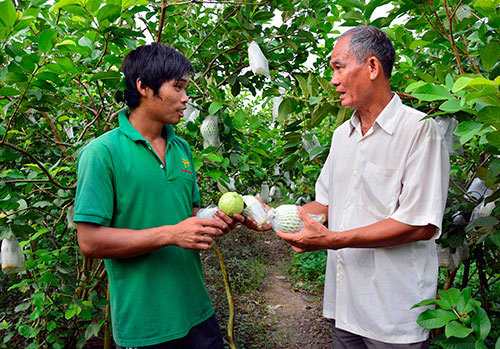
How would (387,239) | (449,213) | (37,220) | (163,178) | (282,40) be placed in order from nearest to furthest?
(387,239)
(163,178)
(449,213)
(37,220)
(282,40)

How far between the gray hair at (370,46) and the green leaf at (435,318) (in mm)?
801

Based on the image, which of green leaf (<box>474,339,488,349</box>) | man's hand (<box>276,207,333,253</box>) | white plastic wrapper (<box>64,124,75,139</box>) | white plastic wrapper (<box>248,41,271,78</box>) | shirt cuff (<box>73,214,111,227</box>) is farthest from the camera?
white plastic wrapper (<box>64,124,75,139</box>)

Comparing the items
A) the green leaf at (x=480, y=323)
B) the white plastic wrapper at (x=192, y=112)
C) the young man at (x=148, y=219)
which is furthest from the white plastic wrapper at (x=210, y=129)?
the green leaf at (x=480, y=323)

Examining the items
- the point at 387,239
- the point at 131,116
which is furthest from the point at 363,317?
the point at 131,116

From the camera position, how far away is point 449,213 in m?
1.63

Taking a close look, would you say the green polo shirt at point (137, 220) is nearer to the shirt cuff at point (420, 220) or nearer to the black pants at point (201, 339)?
the black pants at point (201, 339)

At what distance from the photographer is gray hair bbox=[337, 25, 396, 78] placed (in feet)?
4.10

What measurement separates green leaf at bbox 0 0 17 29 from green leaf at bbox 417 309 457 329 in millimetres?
1462

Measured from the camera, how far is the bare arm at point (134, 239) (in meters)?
1.10

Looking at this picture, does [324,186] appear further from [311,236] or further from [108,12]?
[108,12]

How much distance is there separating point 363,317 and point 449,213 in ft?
2.34

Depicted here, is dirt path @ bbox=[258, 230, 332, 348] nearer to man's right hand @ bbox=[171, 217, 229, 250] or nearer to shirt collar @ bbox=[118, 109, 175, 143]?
man's right hand @ bbox=[171, 217, 229, 250]

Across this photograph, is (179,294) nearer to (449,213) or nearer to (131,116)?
(131,116)

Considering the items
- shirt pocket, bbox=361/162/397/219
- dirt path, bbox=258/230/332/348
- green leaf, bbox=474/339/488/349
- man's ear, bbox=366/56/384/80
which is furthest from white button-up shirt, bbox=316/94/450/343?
dirt path, bbox=258/230/332/348
